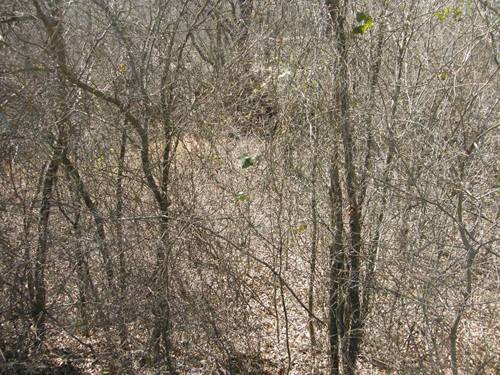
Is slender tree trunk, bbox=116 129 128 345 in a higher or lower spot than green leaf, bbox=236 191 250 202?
lower

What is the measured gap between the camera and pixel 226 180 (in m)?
4.97

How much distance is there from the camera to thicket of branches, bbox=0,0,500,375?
3963 mm

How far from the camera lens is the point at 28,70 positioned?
13.5ft

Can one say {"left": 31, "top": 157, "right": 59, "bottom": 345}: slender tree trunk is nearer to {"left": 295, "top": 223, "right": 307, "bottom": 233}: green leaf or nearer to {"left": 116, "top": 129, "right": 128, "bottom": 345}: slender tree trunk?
{"left": 116, "top": 129, "right": 128, "bottom": 345}: slender tree trunk

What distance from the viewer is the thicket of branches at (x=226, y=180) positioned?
3.96m

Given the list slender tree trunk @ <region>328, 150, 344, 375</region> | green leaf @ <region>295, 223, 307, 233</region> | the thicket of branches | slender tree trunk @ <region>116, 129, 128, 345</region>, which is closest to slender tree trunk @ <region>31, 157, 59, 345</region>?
the thicket of branches

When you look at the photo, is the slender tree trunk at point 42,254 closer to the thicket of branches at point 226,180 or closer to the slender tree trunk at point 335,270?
the thicket of branches at point 226,180

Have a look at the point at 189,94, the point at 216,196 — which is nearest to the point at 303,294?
the point at 216,196

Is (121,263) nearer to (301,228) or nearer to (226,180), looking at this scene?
(226,180)

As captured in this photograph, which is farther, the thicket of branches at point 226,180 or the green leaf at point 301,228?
the green leaf at point 301,228

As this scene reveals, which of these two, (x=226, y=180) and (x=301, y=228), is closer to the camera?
(x=301, y=228)

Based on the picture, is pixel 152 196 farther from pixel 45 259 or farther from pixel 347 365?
pixel 347 365

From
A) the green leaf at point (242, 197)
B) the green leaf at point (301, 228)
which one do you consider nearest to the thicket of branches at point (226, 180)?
the green leaf at point (301, 228)

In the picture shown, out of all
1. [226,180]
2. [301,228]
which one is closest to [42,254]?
[226,180]
